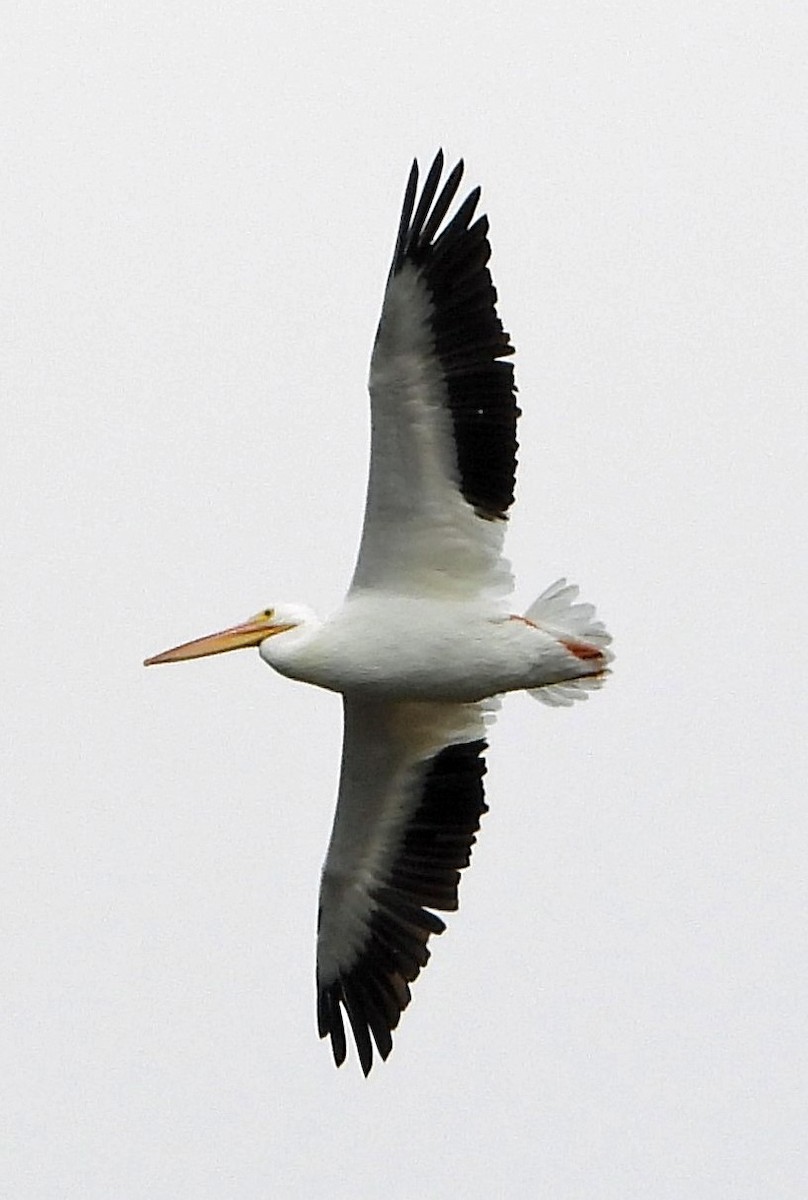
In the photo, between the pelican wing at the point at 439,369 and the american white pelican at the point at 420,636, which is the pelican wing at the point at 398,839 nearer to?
the american white pelican at the point at 420,636

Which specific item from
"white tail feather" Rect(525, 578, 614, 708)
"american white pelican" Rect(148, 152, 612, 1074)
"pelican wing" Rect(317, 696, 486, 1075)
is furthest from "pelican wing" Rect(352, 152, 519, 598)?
"pelican wing" Rect(317, 696, 486, 1075)

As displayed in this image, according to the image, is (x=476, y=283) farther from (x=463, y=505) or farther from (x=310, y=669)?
(x=310, y=669)

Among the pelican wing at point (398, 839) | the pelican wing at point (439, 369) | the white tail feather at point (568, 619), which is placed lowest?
the pelican wing at point (398, 839)

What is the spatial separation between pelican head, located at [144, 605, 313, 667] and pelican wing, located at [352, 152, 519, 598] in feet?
2.31

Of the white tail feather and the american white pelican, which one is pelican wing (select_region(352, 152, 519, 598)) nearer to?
the american white pelican

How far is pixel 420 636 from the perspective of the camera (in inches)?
477

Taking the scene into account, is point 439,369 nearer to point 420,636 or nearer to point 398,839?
point 420,636

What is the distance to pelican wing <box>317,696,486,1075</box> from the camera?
12820mm

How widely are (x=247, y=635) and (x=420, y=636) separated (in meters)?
0.88

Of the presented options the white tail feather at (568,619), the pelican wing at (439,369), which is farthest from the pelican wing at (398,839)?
the pelican wing at (439,369)

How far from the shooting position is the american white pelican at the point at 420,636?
11.8 m

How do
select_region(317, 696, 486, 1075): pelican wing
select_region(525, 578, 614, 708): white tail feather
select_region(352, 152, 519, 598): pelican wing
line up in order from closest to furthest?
select_region(352, 152, 519, 598): pelican wing → select_region(525, 578, 614, 708): white tail feather → select_region(317, 696, 486, 1075): pelican wing

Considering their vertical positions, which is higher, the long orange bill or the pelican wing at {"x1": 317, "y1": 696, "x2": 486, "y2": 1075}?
the long orange bill

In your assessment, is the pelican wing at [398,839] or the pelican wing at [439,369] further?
the pelican wing at [398,839]
